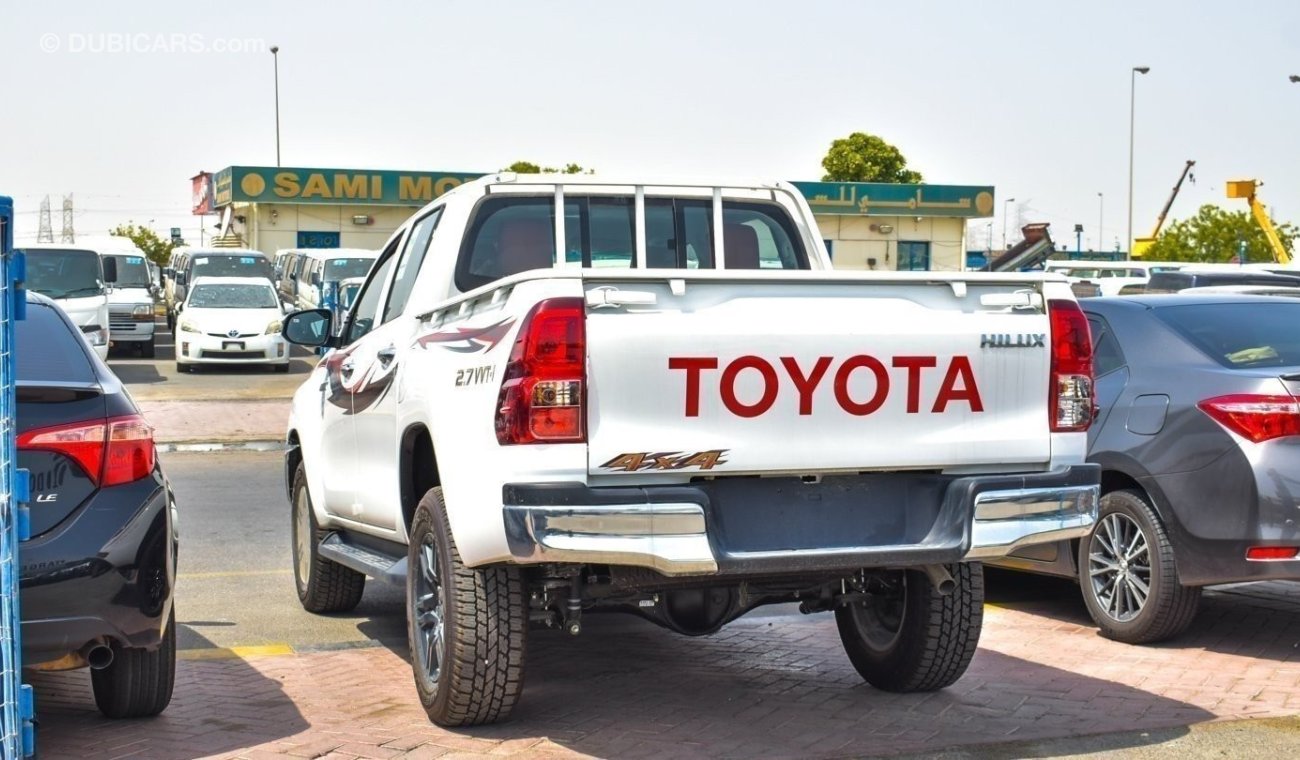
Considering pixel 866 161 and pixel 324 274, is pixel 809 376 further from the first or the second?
pixel 866 161

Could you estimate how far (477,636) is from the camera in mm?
5512

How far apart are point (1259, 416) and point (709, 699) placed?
257 centimetres

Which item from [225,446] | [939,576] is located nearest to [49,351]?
[939,576]

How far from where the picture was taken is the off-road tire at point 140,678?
5.89 m

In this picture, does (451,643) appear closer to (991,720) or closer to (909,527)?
(909,527)

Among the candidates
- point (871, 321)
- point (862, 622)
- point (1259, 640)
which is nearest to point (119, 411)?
point (871, 321)

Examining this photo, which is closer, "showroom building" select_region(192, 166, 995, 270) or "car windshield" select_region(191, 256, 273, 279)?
"car windshield" select_region(191, 256, 273, 279)

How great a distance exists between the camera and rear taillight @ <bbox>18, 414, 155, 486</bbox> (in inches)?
210

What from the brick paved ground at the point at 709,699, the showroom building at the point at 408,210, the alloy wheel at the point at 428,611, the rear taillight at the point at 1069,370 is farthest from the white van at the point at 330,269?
the rear taillight at the point at 1069,370

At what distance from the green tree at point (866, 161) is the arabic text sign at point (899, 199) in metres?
18.3

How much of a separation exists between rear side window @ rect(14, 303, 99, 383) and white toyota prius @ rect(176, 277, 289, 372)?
21.1m

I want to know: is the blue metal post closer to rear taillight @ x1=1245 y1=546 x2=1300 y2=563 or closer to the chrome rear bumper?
the chrome rear bumper

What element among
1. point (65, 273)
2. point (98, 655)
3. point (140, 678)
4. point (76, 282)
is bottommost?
point (140, 678)

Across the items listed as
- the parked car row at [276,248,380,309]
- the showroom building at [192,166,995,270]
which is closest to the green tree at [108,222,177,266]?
the showroom building at [192,166,995,270]
